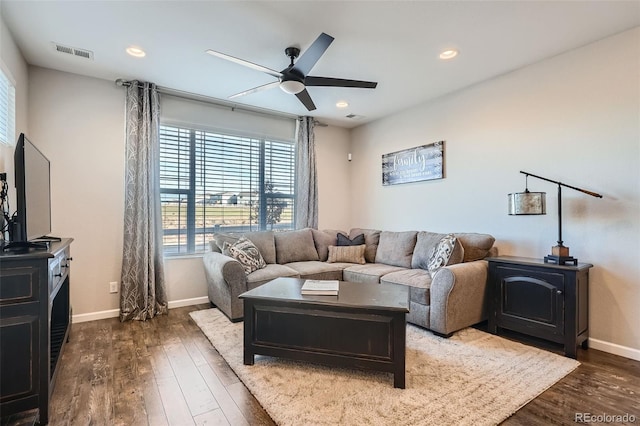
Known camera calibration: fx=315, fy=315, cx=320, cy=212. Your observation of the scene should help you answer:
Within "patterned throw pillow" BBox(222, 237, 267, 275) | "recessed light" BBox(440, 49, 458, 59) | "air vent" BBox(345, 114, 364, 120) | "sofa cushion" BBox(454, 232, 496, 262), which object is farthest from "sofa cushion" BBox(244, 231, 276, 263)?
"recessed light" BBox(440, 49, 458, 59)

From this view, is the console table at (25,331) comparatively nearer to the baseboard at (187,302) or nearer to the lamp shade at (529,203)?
the baseboard at (187,302)

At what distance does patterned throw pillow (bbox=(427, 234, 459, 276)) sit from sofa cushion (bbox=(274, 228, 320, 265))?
1.66 meters

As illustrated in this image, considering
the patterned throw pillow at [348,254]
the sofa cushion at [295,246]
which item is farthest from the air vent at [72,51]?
the patterned throw pillow at [348,254]

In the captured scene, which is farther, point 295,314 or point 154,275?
point 154,275

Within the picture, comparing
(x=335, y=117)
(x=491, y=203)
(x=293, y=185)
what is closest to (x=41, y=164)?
(x=293, y=185)

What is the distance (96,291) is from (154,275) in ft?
1.98

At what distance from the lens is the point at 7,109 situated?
255 centimetres

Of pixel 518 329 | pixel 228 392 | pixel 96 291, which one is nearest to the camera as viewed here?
pixel 228 392

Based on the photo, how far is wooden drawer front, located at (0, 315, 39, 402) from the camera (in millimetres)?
1606

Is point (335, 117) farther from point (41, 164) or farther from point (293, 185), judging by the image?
point (41, 164)

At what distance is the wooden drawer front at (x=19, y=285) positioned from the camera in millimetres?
1597

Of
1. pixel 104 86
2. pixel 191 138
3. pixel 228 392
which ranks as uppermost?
pixel 104 86

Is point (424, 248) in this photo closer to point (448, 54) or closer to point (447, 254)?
point (447, 254)

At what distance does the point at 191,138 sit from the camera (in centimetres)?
412
